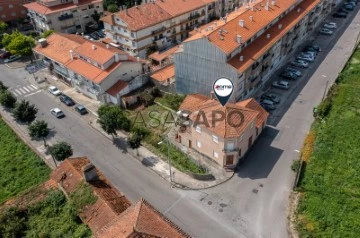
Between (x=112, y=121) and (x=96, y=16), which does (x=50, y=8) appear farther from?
(x=112, y=121)

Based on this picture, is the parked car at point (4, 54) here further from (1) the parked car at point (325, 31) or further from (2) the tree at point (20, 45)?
(1) the parked car at point (325, 31)

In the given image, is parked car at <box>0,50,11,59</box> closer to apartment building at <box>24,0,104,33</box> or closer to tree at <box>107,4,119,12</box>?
apartment building at <box>24,0,104,33</box>

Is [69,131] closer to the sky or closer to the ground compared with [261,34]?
closer to the ground

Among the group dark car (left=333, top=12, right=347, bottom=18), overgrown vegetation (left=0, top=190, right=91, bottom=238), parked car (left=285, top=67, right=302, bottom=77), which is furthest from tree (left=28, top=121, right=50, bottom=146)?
dark car (left=333, top=12, right=347, bottom=18)

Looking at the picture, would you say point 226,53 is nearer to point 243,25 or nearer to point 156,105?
point 243,25

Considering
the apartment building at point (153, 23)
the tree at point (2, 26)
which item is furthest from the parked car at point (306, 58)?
the tree at point (2, 26)

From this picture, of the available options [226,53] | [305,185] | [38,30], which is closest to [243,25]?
[226,53]
